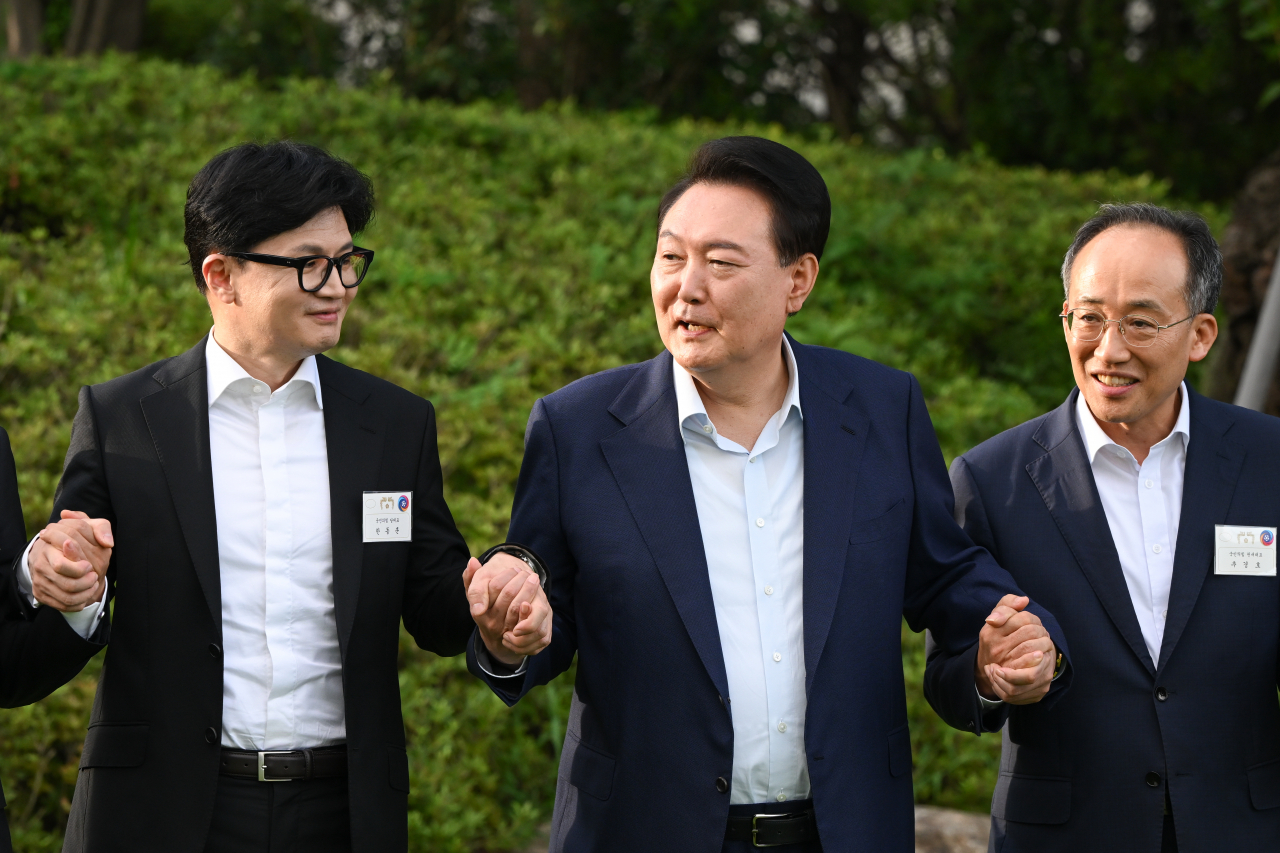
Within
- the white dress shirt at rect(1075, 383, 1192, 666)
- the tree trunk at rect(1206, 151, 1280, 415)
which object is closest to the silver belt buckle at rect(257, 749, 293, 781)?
the white dress shirt at rect(1075, 383, 1192, 666)

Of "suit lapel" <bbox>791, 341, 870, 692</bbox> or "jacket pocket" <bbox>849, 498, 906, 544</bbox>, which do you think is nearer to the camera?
"suit lapel" <bbox>791, 341, 870, 692</bbox>

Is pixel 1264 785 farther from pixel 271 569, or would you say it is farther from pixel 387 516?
pixel 271 569

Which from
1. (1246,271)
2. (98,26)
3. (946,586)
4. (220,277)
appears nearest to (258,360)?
(220,277)

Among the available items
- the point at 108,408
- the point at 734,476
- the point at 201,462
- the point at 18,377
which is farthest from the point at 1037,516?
the point at 18,377

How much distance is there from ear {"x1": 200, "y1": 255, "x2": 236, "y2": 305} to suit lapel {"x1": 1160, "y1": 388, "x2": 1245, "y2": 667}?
2.32m

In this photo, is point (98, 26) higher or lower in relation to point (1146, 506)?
higher

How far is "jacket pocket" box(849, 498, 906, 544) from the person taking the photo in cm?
280

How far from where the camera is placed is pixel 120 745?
9.02 ft

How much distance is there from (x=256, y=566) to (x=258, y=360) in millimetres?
494

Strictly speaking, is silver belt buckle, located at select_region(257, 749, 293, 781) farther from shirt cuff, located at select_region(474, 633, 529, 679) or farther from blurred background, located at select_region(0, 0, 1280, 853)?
blurred background, located at select_region(0, 0, 1280, 853)

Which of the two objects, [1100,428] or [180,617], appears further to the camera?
[1100,428]

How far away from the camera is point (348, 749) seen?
2.79m

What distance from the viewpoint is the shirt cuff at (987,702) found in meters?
2.78

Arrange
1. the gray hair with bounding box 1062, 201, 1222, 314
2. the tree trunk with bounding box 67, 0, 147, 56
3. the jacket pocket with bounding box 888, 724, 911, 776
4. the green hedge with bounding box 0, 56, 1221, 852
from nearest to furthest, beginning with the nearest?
the jacket pocket with bounding box 888, 724, 911, 776
the gray hair with bounding box 1062, 201, 1222, 314
the green hedge with bounding box 0, 56, 1221, 852
the tree trunk with bounding box 67, 0, 147, 56
